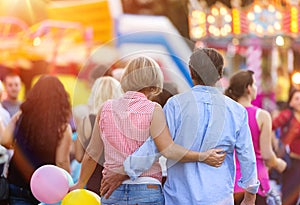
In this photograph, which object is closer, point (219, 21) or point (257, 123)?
point (257, 123)

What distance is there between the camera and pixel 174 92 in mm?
4844

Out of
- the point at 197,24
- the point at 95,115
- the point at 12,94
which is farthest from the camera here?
the point at 197,24

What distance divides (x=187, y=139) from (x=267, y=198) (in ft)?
5.73

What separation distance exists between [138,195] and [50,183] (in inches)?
33.4

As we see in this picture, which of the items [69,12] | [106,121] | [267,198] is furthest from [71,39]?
[106,121]

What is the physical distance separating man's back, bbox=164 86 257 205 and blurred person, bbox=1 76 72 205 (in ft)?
4.42

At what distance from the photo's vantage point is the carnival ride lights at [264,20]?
1588cm

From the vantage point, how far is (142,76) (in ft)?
12.9

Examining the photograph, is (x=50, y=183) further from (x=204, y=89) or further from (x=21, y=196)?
(x=204, y=89)

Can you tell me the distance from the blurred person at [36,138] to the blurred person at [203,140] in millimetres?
1137

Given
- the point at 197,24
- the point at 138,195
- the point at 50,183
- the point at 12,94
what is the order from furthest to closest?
the point at 197,24
the point at 12,94
the point at 50,183
the point at 138,195

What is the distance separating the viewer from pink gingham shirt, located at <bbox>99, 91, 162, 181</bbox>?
12.7 ft

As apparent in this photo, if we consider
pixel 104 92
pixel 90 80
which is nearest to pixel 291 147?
pixel 90 80

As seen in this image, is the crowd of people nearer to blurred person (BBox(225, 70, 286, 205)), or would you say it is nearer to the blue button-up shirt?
the blue button-up shirt
